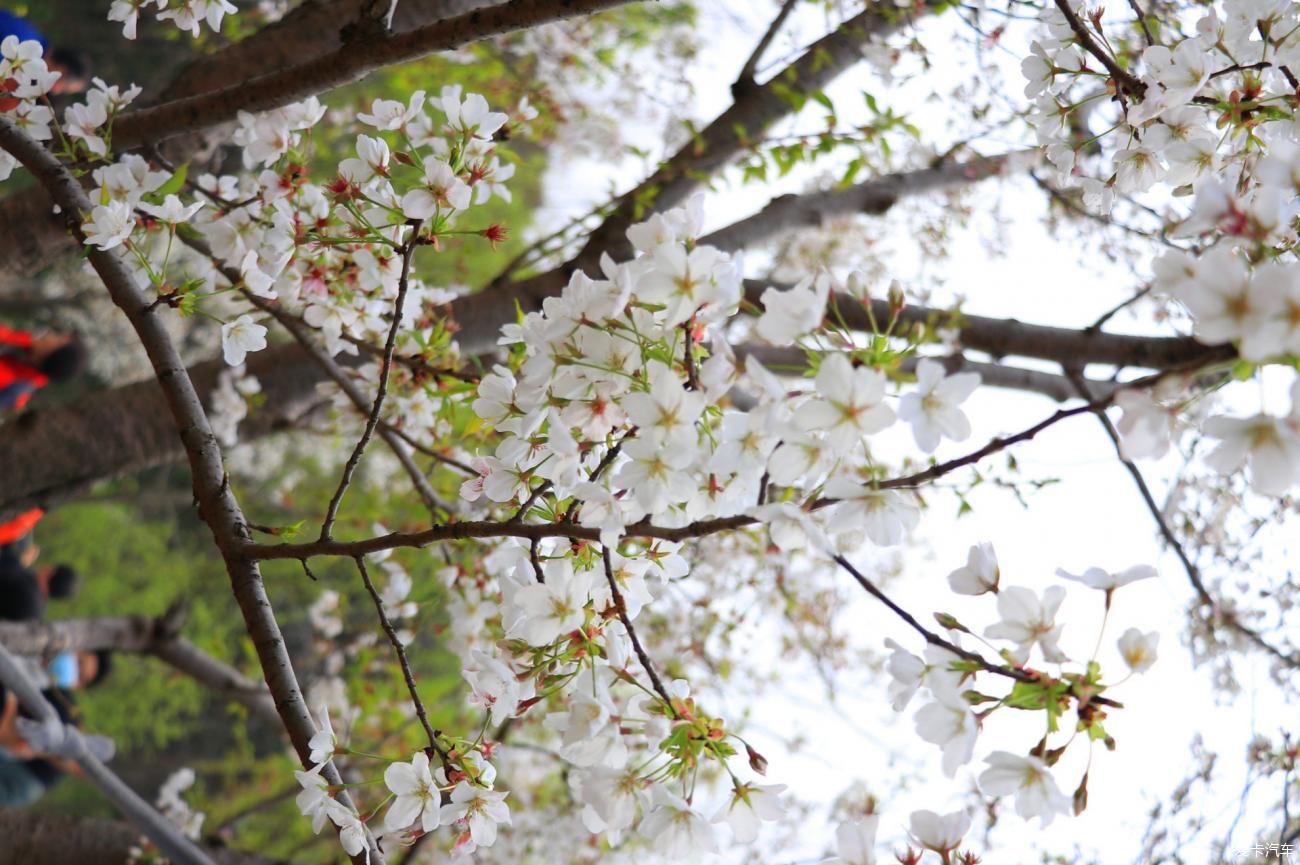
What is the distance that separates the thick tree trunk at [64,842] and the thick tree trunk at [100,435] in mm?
580

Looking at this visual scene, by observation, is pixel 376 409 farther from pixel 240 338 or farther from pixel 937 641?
pixel 937 641

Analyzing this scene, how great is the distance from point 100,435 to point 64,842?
771mm

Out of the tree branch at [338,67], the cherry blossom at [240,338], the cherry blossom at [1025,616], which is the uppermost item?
the tree branch at [338,67]

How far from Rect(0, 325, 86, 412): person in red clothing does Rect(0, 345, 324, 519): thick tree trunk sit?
1.00 metres

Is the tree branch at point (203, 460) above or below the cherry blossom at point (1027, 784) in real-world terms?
above

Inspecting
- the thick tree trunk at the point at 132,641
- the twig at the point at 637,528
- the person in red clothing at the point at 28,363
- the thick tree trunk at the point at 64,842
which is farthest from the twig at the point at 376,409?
the person in red clothing at the point at 28,363

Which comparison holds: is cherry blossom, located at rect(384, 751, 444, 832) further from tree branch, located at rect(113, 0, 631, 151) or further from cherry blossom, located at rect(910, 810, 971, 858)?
tree branch, located at rect(113, 0, 631, 151)

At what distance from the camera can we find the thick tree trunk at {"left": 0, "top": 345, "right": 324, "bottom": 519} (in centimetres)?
177

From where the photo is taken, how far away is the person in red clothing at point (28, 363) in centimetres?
267

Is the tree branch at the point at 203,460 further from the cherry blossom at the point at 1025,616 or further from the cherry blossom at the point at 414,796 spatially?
the cherry blossom at the point at 1025,616

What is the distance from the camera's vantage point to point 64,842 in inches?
70.8

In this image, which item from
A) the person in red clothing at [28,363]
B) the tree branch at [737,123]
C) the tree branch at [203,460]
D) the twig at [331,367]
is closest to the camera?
the tree branch at [203,460]

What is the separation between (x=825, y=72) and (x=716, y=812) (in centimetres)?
150

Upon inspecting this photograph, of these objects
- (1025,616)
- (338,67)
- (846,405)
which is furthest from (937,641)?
(338,67)
